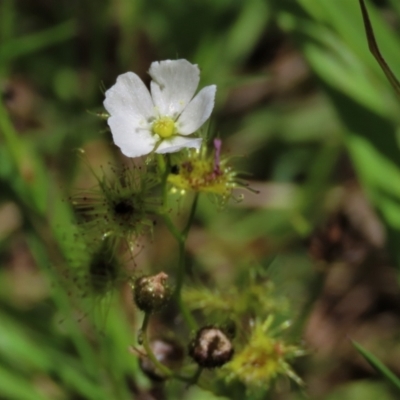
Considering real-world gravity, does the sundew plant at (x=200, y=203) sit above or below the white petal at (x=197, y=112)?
below

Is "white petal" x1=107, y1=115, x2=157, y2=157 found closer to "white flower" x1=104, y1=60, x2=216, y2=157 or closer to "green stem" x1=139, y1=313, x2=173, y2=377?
"white flower" x1=104, y1=60, x2=216, y2=157

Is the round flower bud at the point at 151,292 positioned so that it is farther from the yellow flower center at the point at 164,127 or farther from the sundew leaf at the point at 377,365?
the sundew leaf at the point at 377,365

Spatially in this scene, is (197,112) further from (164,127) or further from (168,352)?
(168,352)

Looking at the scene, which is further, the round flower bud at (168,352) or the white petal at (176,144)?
the round flower bud at (168,352)

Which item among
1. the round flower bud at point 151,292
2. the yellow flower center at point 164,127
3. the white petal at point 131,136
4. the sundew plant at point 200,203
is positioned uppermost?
the white petal at point 131,136

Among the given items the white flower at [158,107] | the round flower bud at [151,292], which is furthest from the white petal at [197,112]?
the round flower bud at [151,292]

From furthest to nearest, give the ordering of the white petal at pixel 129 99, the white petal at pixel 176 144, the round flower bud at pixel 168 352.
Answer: the round flower bud at pixel 168 352 < the white petal at pixel 129 99 < the white petal at pixel 176 144

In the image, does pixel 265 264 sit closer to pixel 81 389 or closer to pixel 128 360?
pixel 128 360

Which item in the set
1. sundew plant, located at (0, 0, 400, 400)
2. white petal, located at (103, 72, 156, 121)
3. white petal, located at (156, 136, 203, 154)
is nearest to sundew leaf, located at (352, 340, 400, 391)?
sundew plant, located at (0, 0, 400, 400)
